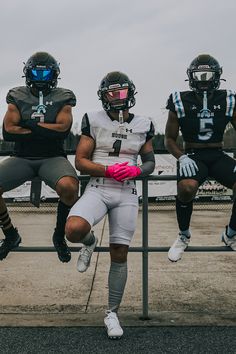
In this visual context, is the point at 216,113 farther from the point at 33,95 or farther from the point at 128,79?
the point at 33,95

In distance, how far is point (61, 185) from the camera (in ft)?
12.2

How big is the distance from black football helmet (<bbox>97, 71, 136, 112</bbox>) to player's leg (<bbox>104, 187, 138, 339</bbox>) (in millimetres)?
672

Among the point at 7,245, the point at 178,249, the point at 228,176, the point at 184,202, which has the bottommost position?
the point at 178,249

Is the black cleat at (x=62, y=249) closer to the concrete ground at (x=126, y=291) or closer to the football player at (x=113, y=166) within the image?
the football player at (x=113, y=166)

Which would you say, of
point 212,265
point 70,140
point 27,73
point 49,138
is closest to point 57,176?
point 49,138

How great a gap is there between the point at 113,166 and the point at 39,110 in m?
0.82

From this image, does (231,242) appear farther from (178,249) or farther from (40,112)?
(40,112)

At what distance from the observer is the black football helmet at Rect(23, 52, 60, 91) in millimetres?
4016

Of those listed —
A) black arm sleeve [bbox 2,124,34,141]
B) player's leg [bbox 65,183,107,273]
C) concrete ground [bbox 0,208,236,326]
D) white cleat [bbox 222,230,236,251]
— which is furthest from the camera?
concrete ground [bbox 0,208,236,326]

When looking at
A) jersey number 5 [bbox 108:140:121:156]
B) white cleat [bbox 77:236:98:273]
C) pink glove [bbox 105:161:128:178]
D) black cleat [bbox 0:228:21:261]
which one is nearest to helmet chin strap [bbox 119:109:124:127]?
jersey number 5 [bbox 108:140:121:156]

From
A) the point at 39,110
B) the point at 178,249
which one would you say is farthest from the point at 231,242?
the point at 39,110

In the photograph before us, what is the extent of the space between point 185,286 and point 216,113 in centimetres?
231

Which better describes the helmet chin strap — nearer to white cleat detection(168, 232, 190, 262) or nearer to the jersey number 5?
the jersey number 5

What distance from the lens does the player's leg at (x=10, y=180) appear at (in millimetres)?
3854
